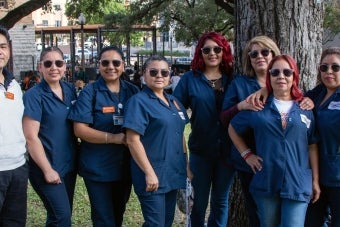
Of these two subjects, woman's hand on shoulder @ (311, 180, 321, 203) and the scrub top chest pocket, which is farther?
the scrub top chest pocket

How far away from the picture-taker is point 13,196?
3650 mm

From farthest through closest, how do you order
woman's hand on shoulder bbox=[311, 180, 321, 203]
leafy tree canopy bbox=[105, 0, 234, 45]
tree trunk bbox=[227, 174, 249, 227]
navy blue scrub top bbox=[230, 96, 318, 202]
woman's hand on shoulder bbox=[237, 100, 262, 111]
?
leafy tree canopy bbox=[105, 0, 234, 45]
tree trunk bbox=[227, 174, 249, 227]
woman's hand on shoulder bbox=[311, 180, 321, 203]
woman's hand on shoulder bbox=[237, 100, 262, 111]
navy blue scrub top bbox=[230, 96, 318, 202]

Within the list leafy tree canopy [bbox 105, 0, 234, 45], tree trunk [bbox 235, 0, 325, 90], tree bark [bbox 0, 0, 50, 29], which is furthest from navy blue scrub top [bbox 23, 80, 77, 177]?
leafy tree canopy [bbox 105, 0, 234, 45]

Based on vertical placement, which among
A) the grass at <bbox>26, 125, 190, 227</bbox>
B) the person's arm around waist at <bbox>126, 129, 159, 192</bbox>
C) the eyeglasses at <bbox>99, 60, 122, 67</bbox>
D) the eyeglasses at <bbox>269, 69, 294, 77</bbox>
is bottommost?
the grass at <bbox>26, 125, 190, 227</bbox>

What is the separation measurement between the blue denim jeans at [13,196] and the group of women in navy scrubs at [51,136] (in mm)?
177

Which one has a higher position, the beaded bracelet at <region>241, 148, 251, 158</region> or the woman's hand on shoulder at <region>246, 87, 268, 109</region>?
the woman's hand on shoulder at <region>246, 87, 268, 109</region>

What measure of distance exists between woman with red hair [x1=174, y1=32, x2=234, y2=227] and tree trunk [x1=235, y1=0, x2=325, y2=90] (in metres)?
0.29

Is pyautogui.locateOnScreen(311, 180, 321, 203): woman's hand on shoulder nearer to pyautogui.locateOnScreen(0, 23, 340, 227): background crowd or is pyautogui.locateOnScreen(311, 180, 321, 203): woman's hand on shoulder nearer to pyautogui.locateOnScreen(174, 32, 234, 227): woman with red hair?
pyautogui.locateOnScreen(0, 23, 340, 227): background crowd

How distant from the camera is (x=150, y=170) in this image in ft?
12.1

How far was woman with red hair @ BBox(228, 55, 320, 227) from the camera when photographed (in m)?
3.36

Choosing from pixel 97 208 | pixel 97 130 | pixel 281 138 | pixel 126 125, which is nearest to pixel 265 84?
pixel 281 138

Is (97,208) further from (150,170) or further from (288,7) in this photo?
(288,7)

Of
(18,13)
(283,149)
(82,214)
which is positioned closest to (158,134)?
(283,149)

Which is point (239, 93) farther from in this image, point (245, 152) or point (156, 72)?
point (156, 72)
